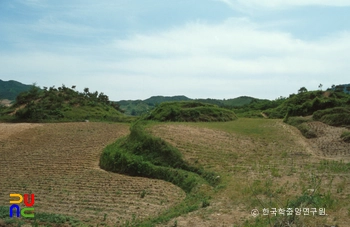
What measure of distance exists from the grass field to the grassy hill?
11175 millimetres

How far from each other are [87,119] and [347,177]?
26.5m

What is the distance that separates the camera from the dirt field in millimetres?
8766

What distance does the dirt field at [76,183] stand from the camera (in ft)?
28.8

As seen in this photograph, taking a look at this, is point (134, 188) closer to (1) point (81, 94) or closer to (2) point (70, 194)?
(2) point (70, 194)

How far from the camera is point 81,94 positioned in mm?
39812

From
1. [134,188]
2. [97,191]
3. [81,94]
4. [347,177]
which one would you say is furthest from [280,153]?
[81,94]

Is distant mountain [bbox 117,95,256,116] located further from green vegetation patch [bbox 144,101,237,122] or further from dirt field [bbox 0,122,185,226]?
dirt field [bbox 0,122,185,226]

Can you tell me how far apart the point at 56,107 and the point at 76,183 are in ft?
78.0

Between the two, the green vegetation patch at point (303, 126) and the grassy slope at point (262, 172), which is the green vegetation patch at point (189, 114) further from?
the grassy slope at point (262, 172)

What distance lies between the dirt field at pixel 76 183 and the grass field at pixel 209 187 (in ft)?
0.09

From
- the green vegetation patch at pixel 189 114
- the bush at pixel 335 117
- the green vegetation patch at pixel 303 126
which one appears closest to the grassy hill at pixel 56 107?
the green vegetation patch at pixel 189 114

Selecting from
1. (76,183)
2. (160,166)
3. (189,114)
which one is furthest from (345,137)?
(76,183)

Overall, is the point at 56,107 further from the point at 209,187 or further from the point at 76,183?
the point at 209,187

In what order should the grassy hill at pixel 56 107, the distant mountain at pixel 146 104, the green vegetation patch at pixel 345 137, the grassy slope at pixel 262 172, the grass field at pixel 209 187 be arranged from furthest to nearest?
the distant mountain at pixel 146 104 < the grassy hill at pixel 56 107 < the green vegetation patch at pixel 345 137 < the grass field at pixel 209 187 < the grassy slope at pixel 262 172
